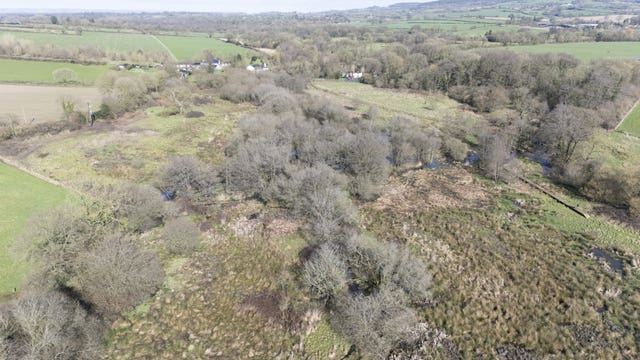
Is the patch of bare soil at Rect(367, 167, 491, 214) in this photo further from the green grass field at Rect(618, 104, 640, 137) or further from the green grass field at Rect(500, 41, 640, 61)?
the green grass field at Rect(500, 41, 640, 61)

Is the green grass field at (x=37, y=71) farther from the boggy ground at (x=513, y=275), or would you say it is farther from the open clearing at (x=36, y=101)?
the boggy ground at (x=513, y=275)

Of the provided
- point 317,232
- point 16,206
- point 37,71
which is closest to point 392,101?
point 317,232

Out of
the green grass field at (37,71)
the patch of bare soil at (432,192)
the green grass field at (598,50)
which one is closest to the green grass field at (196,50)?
the green grass field at (37,71)

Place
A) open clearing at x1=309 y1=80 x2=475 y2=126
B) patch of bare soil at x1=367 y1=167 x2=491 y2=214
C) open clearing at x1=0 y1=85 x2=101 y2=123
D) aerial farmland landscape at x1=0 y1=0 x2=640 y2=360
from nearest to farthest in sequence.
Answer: aerial farmland landscape at x1=0 y1=0 x2=640 y2=360, patch of bare soil at x1=367 y1=167 x2=491 y2=214, open clearing at x1=0 y1=85 x2=101 y2=123, open clearing at x1=309 y1=80 x2=475 y2=126

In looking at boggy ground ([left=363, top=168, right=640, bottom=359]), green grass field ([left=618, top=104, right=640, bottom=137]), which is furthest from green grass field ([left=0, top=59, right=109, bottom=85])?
green grass field ([left=618, top=104, right=640, bottom=137])

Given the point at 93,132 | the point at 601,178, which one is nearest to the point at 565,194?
the point at 601,178
